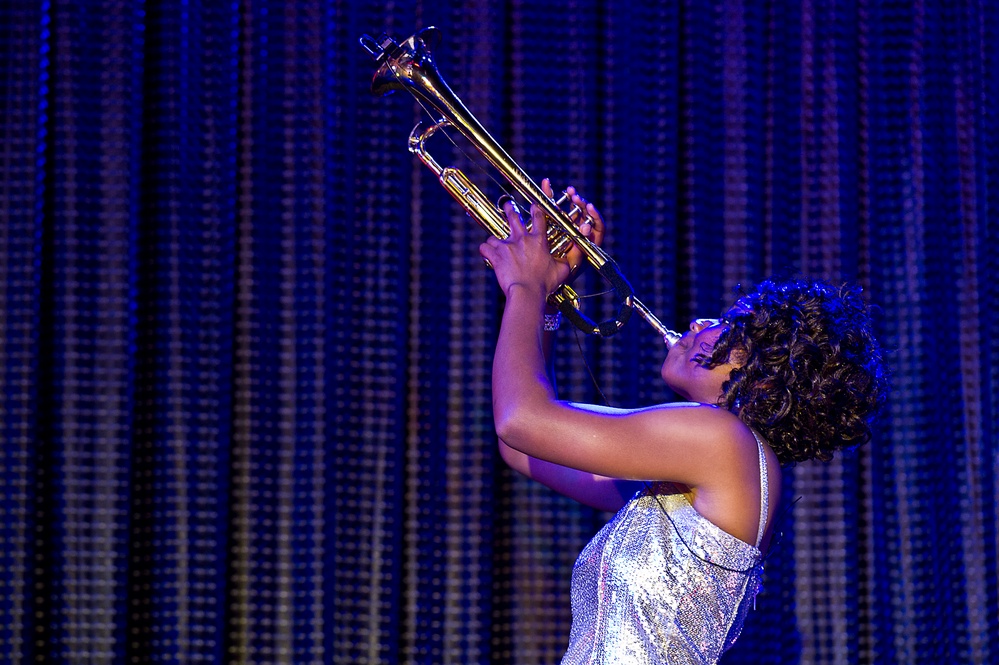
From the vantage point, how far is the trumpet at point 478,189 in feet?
5.44

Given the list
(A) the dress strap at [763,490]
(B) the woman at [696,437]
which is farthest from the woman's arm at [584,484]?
(A) the dress strap at [763,490]

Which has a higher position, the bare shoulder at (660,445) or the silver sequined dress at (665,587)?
the bare shoulder at (660,445)

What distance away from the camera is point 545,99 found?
95.7 inches

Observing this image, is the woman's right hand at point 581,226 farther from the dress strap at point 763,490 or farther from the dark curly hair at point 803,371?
the dress strap at point 763,490

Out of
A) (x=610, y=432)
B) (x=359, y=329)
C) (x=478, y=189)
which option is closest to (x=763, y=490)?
(x=610, y=432)

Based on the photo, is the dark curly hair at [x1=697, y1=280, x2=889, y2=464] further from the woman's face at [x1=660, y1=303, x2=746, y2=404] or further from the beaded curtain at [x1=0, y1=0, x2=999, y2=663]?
the beaded curtain at [x1=0, y1=0, x2=999, y2=663]

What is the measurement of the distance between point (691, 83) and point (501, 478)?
111 centimetres

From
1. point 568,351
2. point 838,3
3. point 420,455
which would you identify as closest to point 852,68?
point 838,3

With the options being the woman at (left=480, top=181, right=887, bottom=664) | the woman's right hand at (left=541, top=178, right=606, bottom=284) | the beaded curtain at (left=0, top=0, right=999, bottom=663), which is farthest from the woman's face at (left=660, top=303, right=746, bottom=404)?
the beaded curtain at (left=0, top=0, right=999, bottom=663)

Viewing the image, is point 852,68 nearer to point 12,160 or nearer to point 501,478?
point 501,478

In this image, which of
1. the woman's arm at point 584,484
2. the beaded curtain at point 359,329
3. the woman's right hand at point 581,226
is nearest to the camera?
the woman's right hand at point 581,226

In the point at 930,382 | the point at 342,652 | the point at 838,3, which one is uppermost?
the point at 838,3

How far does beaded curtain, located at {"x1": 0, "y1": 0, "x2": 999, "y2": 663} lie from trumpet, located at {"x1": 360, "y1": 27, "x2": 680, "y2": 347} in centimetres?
60

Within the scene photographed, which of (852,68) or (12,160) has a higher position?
(852,68)
